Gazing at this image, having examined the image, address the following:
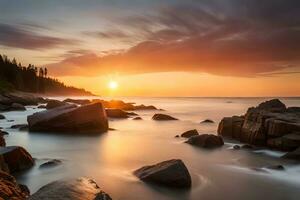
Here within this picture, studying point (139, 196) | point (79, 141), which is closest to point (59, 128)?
point (79, 141)

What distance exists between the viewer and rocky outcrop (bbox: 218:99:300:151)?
18.3 metres

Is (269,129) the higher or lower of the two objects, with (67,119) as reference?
higher

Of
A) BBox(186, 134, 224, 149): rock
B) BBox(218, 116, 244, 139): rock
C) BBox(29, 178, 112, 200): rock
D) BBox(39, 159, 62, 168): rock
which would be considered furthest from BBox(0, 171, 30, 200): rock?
BBox(218, 116, 244, 139): rock

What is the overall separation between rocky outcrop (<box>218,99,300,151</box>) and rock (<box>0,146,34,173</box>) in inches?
500

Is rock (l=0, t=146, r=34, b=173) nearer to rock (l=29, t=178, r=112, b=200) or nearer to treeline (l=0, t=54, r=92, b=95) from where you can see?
rock (l=29, t=178, r=112, b=200)

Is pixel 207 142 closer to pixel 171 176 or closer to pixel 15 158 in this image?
pixel 171 176

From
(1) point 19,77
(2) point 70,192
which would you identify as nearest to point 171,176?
(2) point 70,192

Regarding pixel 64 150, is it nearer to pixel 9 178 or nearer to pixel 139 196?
pixel 139 196

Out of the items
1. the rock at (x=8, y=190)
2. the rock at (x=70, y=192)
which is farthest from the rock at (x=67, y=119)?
the rock at (x=70, y=192)

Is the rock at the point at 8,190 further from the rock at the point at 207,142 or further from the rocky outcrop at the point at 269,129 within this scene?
the rocky outcrop at the point at 269,129

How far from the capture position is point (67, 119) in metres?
24.4

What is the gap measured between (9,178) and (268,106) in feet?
74.3

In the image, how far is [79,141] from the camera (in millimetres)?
21344

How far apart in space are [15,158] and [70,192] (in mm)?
6239
